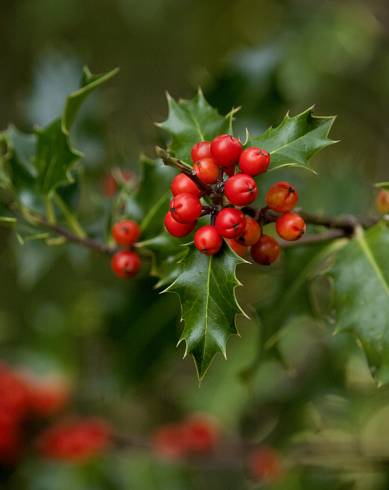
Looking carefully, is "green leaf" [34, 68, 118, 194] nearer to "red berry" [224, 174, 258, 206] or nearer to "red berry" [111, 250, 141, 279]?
"red berry" [111, 250, 141, 279]

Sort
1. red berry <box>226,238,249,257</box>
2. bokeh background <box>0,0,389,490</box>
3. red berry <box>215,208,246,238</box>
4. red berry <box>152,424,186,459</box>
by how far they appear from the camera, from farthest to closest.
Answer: red berry <box>152,424,186,459</box> → bokeh background <box>0,0,389,490</box> → red berry <box>226,238,249,257</box> → red berry <box>215,208,246,238</box>

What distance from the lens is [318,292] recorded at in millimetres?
1921

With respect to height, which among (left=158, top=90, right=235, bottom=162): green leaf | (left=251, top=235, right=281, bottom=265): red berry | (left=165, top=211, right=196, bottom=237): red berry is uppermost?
(left=158, top=90, right=235, bottom=162): green leaf

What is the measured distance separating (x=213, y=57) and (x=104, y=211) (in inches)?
99.8

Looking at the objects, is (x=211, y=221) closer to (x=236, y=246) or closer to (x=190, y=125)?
(x=236, y=246)

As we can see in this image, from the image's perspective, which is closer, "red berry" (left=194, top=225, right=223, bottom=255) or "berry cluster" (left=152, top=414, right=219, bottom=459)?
"red berry" (left=194, top=225, right=223, bottom=255)

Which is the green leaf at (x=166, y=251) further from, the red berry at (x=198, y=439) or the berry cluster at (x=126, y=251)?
the red berry at (x=198, y=439)

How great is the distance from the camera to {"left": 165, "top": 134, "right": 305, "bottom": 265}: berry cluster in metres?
0.81

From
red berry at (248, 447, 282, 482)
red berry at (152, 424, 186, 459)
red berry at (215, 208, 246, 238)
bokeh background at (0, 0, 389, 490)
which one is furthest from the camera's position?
red berry at (152, 424, 186, 459)

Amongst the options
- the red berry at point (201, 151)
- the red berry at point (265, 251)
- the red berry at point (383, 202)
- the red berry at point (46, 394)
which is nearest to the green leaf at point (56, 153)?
the red berry at point (201, 151)

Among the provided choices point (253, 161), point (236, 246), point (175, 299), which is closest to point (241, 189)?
point (253, 161)

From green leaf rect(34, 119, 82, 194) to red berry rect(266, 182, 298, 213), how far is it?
406 millimetres

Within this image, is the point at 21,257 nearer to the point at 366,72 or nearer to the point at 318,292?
the point at 318,292

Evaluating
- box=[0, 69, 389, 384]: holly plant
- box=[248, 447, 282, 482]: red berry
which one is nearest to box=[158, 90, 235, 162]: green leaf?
box=[0, 69, 389, 384]: holly plant
